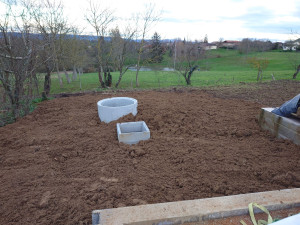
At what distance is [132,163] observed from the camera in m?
3.61

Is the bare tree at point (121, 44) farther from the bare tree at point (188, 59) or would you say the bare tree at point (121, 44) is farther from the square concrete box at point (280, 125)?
the square concrete box at point (280, 125)

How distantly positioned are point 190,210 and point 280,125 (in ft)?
10.9

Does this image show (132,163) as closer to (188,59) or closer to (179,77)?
(188,59)

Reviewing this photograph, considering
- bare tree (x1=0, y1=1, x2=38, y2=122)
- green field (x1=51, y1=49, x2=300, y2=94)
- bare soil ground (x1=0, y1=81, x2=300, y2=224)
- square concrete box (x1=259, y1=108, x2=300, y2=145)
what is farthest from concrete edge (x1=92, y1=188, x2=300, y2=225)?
green field (x1=51, y1=49, x2=300, y2=94)

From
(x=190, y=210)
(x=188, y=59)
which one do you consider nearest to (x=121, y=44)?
(x=188, y=59)

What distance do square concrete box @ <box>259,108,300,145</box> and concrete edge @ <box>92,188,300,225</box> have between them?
82.1 inches

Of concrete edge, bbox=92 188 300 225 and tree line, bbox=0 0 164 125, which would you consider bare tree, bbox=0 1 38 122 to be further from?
concrete edge, bbox=92 188 300 225

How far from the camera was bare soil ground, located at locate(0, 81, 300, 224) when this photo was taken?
2717 mm

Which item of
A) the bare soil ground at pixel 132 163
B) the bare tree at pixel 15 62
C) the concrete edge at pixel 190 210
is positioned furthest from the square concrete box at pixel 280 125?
the bare tree at pixel 15 62

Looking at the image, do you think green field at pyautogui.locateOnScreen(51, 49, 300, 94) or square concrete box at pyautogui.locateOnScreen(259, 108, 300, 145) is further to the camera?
green field at pyautogui.locateOnScreen(51, 49, 300, 94)

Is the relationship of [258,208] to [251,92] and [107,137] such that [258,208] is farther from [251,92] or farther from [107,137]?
[251,92]

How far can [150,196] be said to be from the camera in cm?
272

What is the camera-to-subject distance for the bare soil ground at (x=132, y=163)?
272 cm

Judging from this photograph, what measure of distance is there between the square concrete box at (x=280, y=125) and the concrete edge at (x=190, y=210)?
208cm
